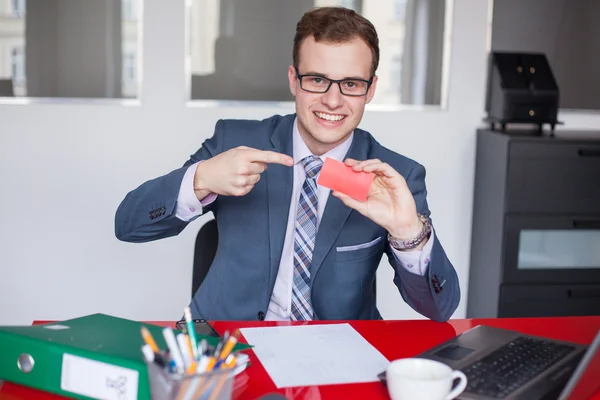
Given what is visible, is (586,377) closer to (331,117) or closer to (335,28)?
(331,117)

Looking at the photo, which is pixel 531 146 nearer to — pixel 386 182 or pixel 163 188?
pixel 386 182

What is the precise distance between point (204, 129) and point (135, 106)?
1.06ft

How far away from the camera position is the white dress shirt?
1.73 meters

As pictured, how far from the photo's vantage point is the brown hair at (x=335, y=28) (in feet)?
6.39

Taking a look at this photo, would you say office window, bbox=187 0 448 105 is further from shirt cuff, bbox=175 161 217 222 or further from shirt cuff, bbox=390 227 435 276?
shirt cuff, bbox=390 227 435 276

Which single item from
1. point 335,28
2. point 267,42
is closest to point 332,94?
point 335,28

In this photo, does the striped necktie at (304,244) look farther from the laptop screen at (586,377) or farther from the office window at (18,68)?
the office window at (18,68)

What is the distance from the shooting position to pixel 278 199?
1.98 meters

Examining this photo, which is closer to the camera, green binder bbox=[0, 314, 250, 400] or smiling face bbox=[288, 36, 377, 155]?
green binder bbox=[0, 314, 250, 400]

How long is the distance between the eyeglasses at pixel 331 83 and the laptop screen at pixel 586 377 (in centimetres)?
97

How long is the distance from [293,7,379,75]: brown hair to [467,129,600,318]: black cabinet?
139cm

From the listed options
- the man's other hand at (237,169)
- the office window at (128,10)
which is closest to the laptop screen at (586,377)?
the man's other hand at (237,169)

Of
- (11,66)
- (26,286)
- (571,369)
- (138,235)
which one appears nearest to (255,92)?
(11,66)

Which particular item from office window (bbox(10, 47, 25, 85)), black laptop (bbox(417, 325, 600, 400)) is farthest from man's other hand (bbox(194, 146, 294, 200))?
office window (bbox(10, 47, 25, 85))
